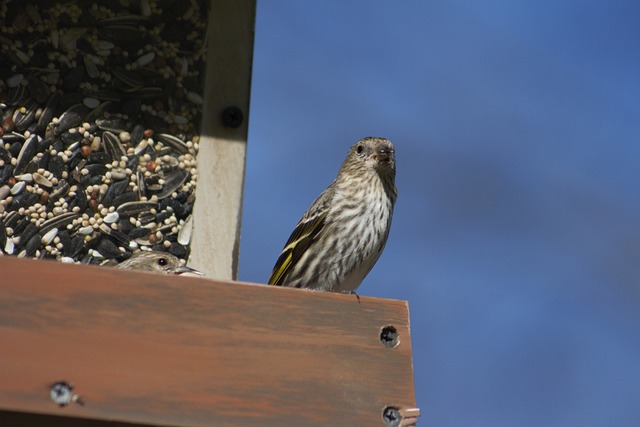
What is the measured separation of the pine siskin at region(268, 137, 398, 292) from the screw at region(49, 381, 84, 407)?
289 cm

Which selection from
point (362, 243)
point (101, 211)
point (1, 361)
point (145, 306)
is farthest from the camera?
point (362, 243)

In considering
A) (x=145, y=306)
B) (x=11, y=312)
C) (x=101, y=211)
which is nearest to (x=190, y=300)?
(x=145, y=306)

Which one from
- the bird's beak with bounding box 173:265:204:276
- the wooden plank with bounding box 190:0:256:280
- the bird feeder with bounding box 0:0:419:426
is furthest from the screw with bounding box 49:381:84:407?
the wooden plank with bounding box 190:0:256:280

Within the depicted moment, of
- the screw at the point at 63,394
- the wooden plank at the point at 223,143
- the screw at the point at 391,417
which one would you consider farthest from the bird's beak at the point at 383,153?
the screw at the point at 63,394

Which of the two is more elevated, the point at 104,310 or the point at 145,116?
the point at 145,116

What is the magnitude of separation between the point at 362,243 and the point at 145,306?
9.24 ft

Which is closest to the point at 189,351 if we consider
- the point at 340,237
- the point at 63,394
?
the point at 63,394

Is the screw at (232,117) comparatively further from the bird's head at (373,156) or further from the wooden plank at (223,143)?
the bird's head at (373,156)

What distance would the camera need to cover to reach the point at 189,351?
398 cm

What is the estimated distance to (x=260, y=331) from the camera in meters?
4.09

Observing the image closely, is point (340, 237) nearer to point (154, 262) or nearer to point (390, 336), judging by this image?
point (154, 262)

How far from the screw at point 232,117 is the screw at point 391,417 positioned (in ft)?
8.84

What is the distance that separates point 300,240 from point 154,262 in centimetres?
106

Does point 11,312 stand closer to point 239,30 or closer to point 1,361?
point 1,361
